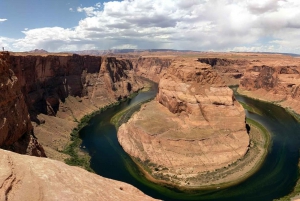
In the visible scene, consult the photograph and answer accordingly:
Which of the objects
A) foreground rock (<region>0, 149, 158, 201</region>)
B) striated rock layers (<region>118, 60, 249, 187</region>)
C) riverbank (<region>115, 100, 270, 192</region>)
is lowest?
riverbank (<region>115, 100, 270, 192</region>)

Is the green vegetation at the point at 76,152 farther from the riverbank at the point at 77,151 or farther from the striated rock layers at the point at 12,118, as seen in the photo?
the striated rock layers at the point at 12,118

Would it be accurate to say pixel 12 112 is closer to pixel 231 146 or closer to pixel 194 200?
pixel 194 200

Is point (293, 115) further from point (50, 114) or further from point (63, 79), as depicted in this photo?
point (63, 79)

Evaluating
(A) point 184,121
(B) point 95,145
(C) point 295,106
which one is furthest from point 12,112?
(C) point 295,106

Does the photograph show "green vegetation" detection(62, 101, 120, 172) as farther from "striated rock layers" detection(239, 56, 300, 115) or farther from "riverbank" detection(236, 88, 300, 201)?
"striated rock layers" detection(239, 56, 300, 115)

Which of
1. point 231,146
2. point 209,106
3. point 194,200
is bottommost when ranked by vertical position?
point 194,200

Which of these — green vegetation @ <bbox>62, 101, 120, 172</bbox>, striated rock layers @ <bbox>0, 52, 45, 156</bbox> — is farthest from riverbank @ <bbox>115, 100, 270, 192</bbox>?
striated rock layers @ <bbox>0, 52, 45, 156</bbox>
